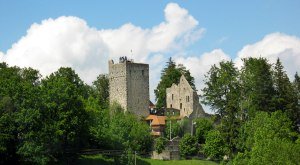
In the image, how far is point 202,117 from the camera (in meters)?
85.3

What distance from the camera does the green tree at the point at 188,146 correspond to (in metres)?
73.6

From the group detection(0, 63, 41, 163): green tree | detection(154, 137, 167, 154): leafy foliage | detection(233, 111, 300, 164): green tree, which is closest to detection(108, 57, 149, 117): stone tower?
detection(154, 137, 167, 154): leafy foliage

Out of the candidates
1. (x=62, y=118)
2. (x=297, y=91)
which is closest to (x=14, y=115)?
(x=62, y=118)

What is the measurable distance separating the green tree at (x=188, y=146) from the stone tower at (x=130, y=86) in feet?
34.4

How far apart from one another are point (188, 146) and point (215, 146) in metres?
3.76

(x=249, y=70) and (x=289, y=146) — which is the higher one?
(x=249, y=70)

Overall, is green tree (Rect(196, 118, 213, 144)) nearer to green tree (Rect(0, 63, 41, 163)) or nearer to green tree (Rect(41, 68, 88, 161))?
green tree (Rect(41, 68, 88, 161))

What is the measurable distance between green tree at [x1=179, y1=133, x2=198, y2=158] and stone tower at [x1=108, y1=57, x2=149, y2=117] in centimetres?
1048

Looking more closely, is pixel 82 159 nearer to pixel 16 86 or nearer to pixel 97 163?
pixel 97 163

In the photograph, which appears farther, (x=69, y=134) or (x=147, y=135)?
(x=147, y=135)

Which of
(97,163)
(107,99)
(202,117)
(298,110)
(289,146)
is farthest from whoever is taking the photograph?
(107,99)

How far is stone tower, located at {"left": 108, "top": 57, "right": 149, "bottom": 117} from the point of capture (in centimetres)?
8281

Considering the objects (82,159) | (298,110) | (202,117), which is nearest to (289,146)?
(298,110)

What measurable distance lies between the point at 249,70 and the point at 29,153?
28872 millimetres
